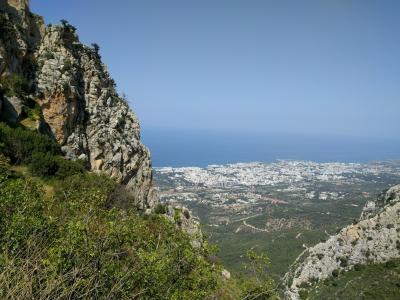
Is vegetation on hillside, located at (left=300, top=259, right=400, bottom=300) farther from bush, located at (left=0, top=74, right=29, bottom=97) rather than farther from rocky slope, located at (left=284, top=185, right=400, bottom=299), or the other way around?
bush, located at (left=0, top=74, right=29, bottom=97)

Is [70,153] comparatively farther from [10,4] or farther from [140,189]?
[10,4]

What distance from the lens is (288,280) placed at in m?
48.9

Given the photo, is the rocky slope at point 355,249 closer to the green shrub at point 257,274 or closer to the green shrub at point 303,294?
the green shrub at point 303,294

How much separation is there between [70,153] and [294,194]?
542 ft

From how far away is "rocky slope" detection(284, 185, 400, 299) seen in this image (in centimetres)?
4359

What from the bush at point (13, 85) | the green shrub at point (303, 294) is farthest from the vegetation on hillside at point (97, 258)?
the green shrub at point (303, 294)

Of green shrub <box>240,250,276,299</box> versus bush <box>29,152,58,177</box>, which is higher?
bush <box>29,152,58,177</box>

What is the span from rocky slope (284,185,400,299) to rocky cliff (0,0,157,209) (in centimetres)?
2454

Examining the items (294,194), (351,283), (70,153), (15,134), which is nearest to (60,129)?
(70,153)

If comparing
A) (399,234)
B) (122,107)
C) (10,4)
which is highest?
(10,4)

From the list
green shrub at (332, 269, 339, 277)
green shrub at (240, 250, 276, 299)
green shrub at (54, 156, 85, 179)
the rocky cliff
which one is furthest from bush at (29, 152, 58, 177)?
green shrub at (332, 269, 339, 277)

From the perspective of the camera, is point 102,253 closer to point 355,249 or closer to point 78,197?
point 78,197

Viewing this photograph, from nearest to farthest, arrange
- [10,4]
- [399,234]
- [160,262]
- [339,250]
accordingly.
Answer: [160,262]
[10,4]
[399,234]
[339,250]

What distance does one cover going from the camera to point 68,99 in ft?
94.3
